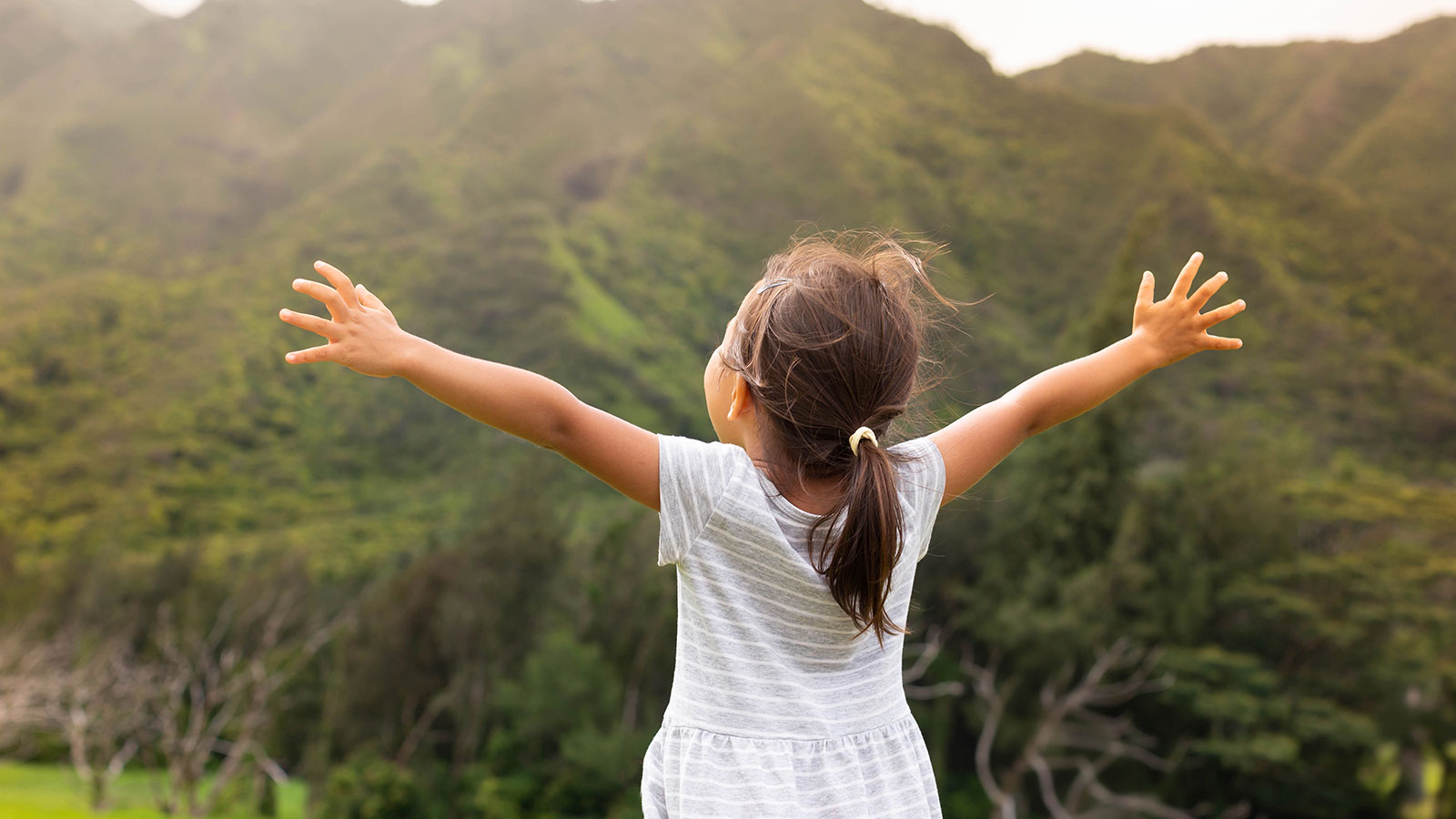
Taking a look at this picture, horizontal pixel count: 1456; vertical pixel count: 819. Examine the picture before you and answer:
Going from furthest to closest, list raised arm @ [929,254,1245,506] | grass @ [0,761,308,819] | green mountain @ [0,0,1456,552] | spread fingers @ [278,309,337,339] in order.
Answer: green mountain @ [0,0,1456,552] < grass @ [0,761,308,819] < raised arm @ [929,254,1245,506] < spread fingers @ [278,309,337,339]

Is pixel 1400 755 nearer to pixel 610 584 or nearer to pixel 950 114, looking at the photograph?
pixel 610 584

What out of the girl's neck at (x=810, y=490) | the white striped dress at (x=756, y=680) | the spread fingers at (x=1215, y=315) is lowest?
the white striped dress at (x=756, y=680)

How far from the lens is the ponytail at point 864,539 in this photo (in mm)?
952

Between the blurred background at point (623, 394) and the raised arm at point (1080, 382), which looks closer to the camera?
the raised arm at point (1080, 382)

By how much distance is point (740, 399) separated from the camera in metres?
1.04

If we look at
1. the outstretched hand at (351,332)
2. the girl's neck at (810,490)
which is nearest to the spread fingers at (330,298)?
the outstretched hand at (351,332)

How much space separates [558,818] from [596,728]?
3.86 feet

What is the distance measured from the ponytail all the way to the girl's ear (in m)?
0.14

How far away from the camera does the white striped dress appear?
940 millimetres

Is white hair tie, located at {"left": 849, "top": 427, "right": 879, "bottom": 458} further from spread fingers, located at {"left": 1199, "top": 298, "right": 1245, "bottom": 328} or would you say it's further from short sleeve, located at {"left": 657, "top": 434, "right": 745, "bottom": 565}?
spread fingers, located at {"left": 1199, "top": 298, "right": 1245, "bottom": 328}

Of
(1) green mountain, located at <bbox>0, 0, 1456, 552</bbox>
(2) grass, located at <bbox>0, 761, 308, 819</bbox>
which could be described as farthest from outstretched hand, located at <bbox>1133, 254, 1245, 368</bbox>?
(2) grass, located at <bbox>0, 761, 308, 819</bbox>

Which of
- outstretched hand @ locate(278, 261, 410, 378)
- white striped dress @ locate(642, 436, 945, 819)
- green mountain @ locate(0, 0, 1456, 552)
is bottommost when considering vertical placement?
white striped dress @ locate(642, 436, 945, 819)

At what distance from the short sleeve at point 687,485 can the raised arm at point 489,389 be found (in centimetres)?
1

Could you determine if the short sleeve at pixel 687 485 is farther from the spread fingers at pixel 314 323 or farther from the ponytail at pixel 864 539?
the spread fingers at pixel 314 323
